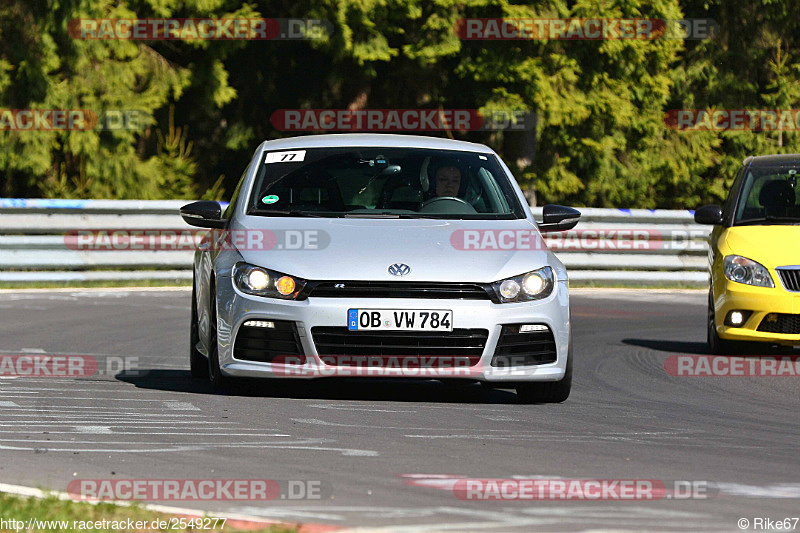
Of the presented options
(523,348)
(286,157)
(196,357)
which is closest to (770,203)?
(286,157)

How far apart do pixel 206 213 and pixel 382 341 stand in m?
1.77

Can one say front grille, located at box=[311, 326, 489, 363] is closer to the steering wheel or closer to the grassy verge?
the steering wheel

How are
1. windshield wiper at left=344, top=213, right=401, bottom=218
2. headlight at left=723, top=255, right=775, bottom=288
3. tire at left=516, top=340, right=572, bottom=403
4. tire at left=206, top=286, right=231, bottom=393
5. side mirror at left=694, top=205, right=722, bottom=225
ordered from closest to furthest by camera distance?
tire at left=206, top=286, right=231, bottom=393 < tire at left=516, top=340, right=572, bottom=403 < windshield wiper at left=344, top=213, right=401, bottom=218 < headlight at left=723, top=255, right=775, bottom=288 < side mirror at left=694, top=205, right=722, bottom=225

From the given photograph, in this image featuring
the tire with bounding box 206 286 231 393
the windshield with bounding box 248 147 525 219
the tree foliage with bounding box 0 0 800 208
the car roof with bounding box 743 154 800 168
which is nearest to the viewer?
the tire with bounding box 206 286 231 393

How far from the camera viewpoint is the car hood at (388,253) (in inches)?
323

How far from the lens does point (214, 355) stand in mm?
8695

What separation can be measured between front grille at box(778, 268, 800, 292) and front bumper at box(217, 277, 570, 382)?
12.1ft

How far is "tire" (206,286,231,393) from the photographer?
28.3ft

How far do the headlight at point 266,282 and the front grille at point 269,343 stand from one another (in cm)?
15

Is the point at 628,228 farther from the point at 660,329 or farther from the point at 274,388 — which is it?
the point at 274,388

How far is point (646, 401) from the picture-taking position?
931 cm

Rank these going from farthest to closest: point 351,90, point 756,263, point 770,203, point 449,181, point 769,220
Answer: point 351,90, point 770,203, point 769,220, point 756,263, point 449,181

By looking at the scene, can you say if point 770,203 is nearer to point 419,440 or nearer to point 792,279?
point 792,279

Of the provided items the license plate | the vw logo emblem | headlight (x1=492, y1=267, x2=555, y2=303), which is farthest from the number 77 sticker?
headlight (x1=492, y1=267, x2=555, y2=303)
